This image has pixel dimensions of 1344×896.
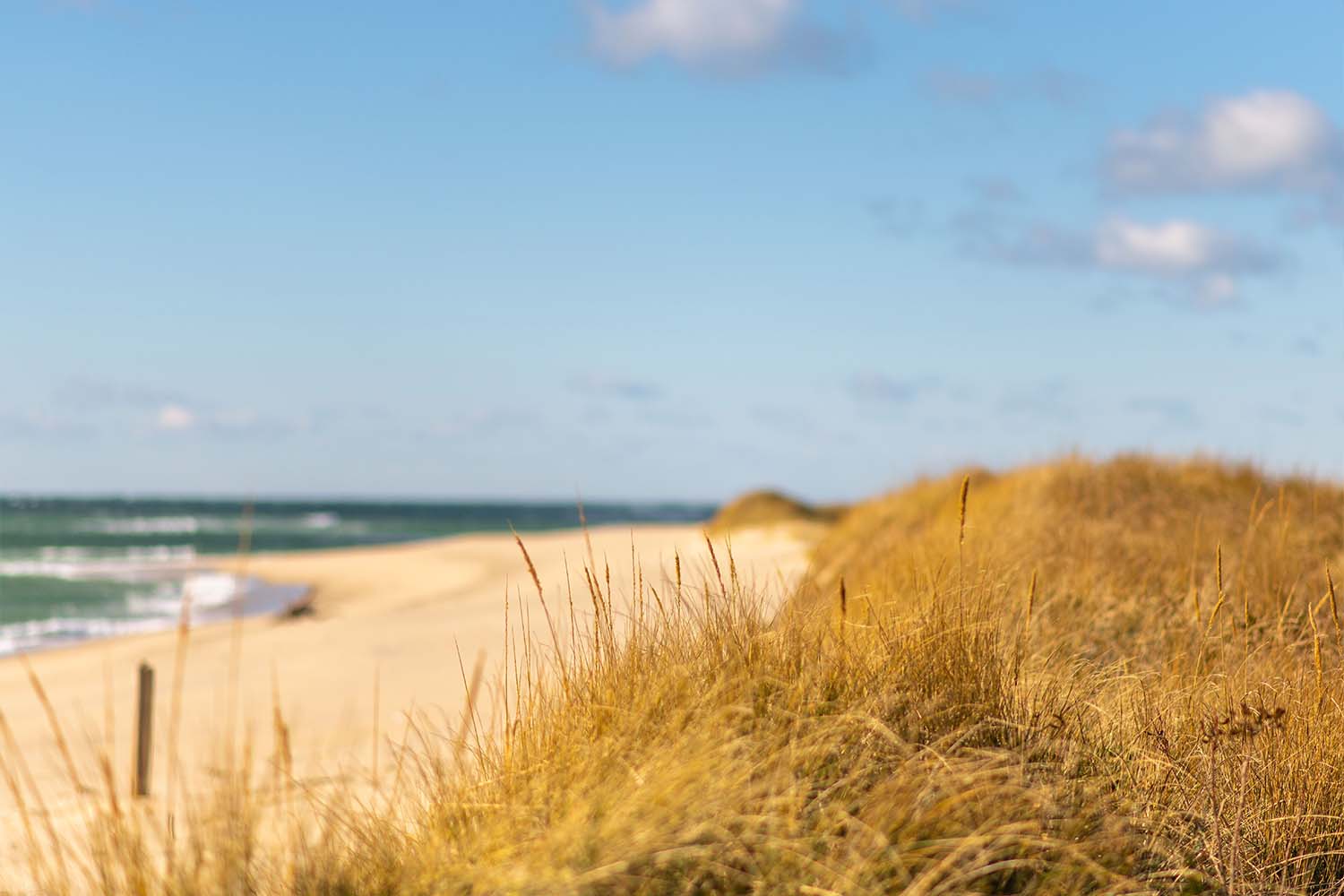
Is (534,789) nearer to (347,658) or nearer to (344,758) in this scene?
(344,758)

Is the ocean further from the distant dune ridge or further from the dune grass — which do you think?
the distant dune ridge

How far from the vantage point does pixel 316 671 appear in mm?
15148

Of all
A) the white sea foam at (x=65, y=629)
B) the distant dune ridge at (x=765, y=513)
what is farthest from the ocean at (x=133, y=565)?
the distant dune ridge at (x=765, y=513)

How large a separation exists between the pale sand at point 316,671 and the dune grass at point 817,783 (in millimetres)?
635

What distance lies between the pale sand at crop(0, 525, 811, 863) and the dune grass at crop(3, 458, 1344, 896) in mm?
635

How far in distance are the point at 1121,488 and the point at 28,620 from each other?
71.1 ft

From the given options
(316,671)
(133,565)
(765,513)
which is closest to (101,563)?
(133,565)

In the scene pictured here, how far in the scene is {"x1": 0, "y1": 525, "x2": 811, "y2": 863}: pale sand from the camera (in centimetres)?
1025

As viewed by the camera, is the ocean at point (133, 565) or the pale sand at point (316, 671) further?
the ocean at point (133, 565)

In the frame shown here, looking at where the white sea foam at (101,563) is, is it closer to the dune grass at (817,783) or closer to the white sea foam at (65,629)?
the white sea foam at (65,629)

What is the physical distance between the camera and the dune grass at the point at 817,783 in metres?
2.87

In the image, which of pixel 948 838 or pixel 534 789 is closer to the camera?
pixel 948 838

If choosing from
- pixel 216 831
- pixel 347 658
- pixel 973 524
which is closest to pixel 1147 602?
pixel 973 524

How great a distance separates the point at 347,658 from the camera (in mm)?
15883
